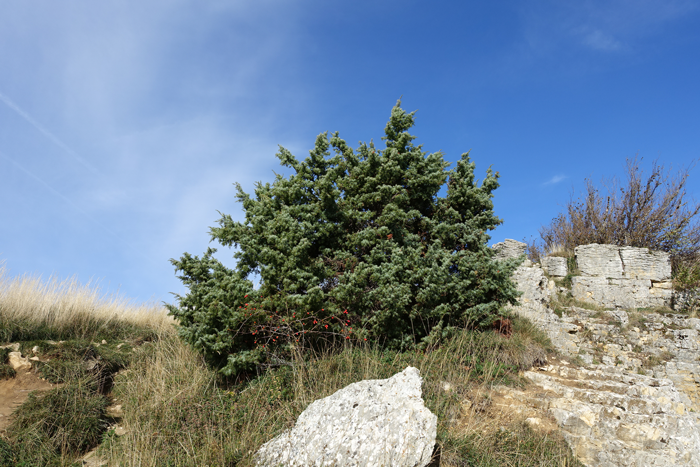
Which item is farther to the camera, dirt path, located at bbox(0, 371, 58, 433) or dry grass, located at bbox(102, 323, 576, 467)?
dirt path, located at bbox(0, 371, 58, 433)

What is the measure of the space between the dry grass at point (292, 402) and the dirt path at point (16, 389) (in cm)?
118

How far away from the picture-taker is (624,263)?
45.6 feet

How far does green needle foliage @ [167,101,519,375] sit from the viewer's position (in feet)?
20.8

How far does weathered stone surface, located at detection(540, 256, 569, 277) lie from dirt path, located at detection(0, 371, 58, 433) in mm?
14563

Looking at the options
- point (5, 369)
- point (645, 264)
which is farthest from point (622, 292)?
point (5, 369)

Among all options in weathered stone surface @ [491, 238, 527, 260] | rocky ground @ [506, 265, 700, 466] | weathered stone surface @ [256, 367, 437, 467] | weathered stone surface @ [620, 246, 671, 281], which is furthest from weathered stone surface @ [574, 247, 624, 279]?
weathered stone surface @ [256, 367, 437, 467]

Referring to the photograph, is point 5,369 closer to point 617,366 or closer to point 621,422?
point 621,422

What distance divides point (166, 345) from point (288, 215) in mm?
3856

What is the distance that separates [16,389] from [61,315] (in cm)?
213

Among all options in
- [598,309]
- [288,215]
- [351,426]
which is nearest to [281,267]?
[288,215]

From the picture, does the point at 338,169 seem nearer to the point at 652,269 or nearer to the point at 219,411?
the point at 219,411

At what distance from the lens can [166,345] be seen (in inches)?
317

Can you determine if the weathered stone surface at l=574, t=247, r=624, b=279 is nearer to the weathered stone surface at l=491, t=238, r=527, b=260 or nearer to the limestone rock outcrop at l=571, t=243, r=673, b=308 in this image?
the limestone rock outcrop at l=571, t=243, r=673, b=308

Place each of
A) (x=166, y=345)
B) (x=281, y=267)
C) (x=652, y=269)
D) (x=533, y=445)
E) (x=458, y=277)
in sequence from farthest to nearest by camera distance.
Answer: (x=652, y=269)
(x=166, y=345)
(x=458, y=277)
(x=281, y=267)
(x=533, y=445)
